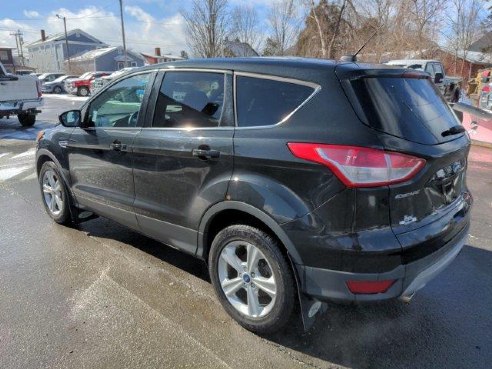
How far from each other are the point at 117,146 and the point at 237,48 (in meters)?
26.0

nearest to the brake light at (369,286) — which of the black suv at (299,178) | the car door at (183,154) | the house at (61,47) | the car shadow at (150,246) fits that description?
the black suv at (299,178)

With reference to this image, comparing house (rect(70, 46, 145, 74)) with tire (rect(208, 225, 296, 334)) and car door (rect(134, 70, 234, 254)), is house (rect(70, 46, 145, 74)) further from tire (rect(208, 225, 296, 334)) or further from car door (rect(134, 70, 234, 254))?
tire (rect(208, 225, 296, 334))

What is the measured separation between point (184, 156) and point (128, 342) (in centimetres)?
132

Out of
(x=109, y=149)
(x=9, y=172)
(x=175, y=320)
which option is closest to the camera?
(x=175, y=320)

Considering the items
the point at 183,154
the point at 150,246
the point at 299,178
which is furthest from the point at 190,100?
the point at 150,246

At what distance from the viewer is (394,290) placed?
95.3 inches

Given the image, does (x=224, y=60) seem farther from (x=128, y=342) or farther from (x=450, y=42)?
(x=450, y=42)

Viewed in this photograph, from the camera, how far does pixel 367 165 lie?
7.55 ft

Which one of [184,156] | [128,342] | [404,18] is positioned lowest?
[128,342]

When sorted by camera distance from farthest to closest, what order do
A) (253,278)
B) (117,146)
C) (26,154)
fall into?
(26,154)
(117,146)
(253,278)

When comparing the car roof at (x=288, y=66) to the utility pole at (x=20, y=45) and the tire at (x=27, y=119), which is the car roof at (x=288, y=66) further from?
the utility pole at (x=20, y=45)

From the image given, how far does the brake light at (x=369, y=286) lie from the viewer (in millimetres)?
2393

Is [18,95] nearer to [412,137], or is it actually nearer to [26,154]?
[26,154]

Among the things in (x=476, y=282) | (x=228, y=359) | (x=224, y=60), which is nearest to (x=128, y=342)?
(x=228, y=359)
